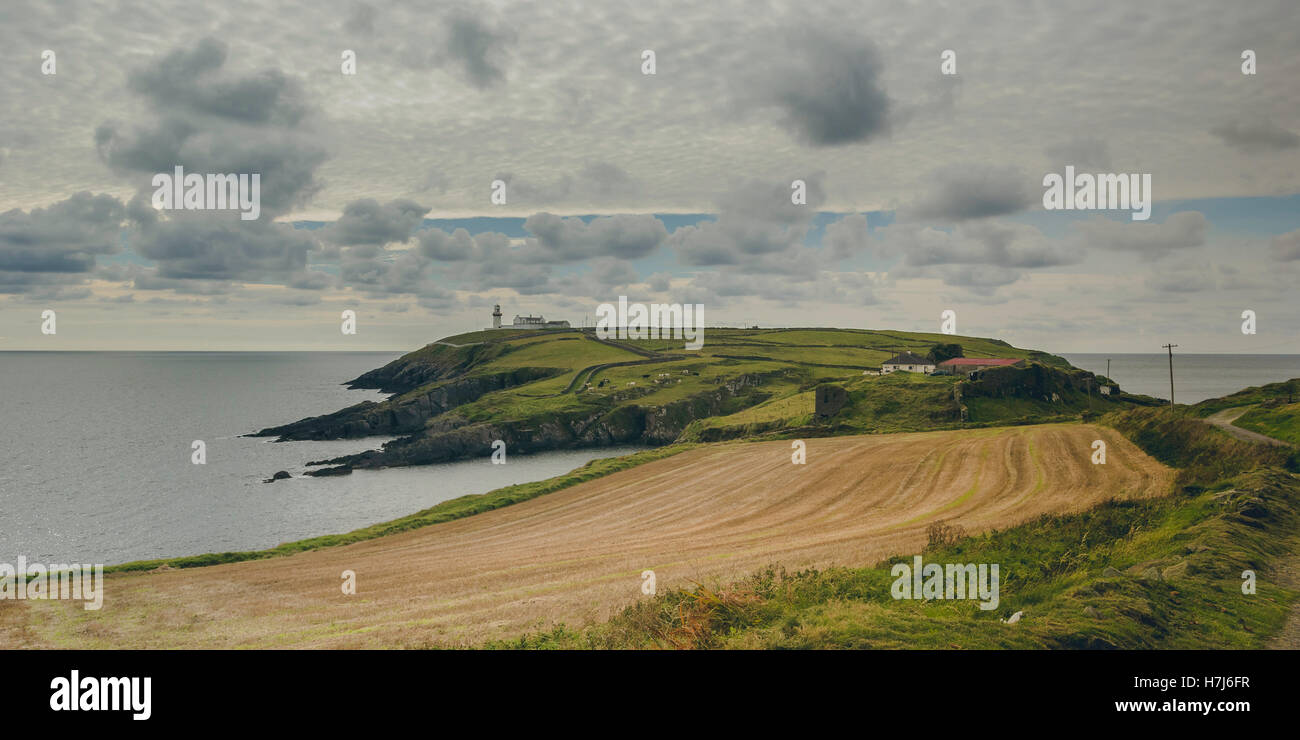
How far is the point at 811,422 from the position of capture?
7900 centimetres

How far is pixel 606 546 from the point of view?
31.8 m

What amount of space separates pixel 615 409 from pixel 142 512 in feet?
226

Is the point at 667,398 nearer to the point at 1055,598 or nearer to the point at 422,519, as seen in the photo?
the point at 422,519

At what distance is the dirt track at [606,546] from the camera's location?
19.7 m

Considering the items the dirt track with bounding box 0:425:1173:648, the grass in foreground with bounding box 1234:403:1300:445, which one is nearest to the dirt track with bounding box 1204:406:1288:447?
the grass in foreground with bounding box 1234:403:1300:445

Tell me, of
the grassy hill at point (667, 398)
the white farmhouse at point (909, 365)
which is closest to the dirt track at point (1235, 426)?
the grassy hill at point (667, 398)

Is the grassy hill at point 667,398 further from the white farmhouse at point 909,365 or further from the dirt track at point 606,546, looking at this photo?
the dirt track at point 606,546

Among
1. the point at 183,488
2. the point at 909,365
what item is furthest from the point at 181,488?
the point at 909,365

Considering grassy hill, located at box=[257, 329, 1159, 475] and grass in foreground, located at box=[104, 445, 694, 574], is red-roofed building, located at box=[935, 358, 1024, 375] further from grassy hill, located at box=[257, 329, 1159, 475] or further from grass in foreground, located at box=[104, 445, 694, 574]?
grass in foreground, located at box=[104, 445, 694, 574]

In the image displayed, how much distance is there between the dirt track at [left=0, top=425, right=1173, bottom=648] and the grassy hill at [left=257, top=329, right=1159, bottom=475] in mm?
19346

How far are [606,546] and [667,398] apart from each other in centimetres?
8895

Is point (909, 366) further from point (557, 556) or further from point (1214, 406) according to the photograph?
point (557, 556)

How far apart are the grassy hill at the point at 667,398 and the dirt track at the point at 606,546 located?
19.3m
